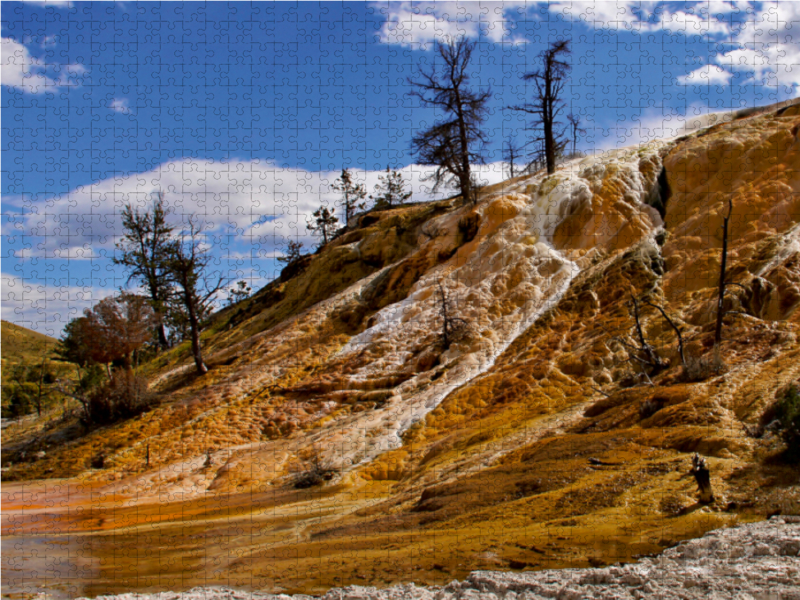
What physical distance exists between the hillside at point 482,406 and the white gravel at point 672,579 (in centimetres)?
44

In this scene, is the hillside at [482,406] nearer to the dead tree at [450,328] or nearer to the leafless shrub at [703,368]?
the leafless shrub at [703,368]

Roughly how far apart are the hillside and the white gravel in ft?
1.45

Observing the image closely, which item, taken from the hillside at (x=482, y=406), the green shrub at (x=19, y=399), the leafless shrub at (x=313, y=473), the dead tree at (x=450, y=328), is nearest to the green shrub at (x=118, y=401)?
the hillside at (x=482, y=406)

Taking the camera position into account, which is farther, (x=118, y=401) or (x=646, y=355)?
(x=118, y=401)

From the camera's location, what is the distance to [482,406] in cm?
1565

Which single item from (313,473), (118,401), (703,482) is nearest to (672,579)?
(703,482)

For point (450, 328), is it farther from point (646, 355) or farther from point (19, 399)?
point (19, 399)

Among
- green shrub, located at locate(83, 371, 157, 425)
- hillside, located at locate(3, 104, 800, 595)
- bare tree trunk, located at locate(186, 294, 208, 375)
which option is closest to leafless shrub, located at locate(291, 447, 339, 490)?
hillside, located at locate(3, 104, 800, 595)

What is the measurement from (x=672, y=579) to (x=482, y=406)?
11.4 meters

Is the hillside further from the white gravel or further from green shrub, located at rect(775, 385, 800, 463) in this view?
the white gravel

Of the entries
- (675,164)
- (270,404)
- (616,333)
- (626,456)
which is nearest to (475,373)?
(616,333)

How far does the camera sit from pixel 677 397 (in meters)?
10.5

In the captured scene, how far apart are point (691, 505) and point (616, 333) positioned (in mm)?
10000

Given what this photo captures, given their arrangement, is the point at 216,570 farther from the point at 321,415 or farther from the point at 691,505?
the point at 321,415
